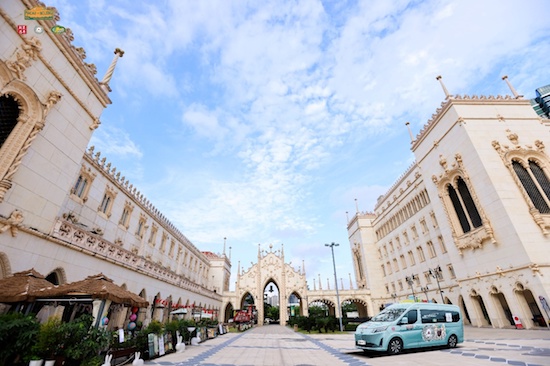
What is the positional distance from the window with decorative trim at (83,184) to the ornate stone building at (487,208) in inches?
1145

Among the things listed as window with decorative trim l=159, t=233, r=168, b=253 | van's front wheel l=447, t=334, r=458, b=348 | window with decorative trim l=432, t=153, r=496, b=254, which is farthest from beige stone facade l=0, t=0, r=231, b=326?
window with decorative trim l=432, t=153, r=496, b=254

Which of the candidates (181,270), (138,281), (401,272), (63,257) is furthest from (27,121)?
(401,272)

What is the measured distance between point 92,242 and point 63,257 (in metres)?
2.12

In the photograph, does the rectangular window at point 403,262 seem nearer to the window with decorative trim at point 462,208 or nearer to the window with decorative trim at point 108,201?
the window with decorative trim at point 462,208

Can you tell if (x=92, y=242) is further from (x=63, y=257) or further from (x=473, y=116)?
(x=473, y=116)

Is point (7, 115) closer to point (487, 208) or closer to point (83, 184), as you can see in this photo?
point (83, 184)

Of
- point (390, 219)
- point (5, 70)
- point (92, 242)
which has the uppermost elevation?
point (390, 219)

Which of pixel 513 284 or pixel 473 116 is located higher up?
pixel 473 116

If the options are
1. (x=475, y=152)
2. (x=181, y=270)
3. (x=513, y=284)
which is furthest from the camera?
(x=181, y=270)

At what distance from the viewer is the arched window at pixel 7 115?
33.7 ft

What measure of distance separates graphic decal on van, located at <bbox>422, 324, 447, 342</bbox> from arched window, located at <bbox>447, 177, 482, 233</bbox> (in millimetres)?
14265

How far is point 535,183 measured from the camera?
2003 centimetres

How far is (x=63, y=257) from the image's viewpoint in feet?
37.7

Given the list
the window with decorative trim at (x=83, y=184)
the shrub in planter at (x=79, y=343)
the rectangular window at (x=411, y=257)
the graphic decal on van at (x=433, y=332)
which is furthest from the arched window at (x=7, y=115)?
the rectangular window at (x=411, y=257)
